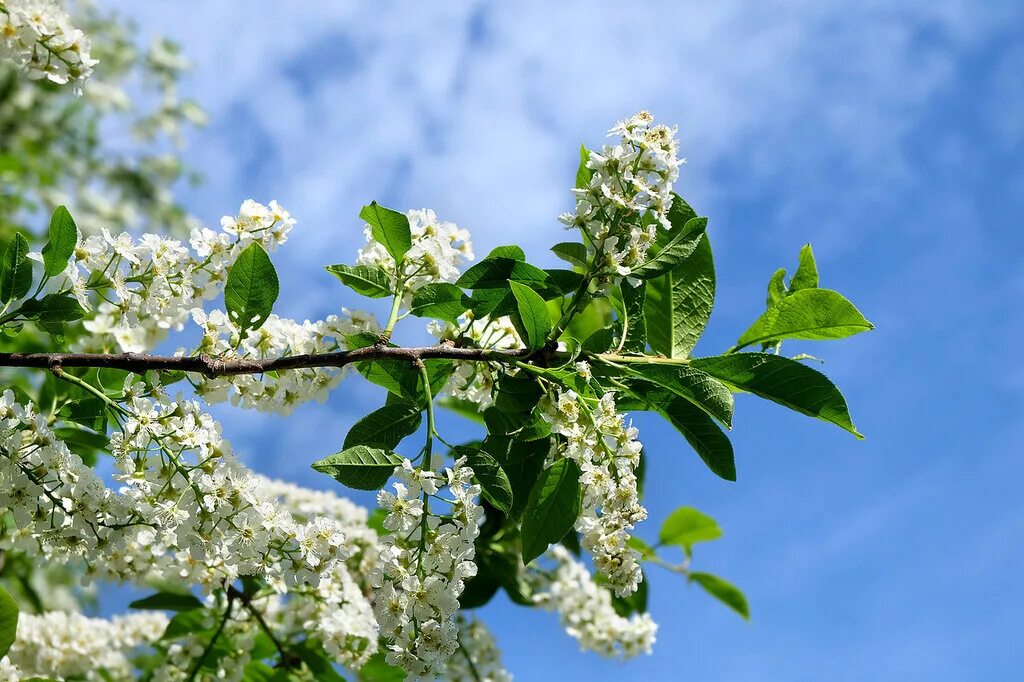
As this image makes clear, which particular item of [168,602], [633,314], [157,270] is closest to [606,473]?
[633,314]

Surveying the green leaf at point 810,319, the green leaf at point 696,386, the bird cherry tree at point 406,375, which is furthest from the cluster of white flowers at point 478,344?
the green leaf at point 810,319

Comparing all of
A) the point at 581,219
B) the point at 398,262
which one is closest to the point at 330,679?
the point at 398,262

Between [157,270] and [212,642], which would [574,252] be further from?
[212,642]

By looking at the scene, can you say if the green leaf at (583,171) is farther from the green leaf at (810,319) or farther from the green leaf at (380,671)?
the green leaf at (380,671)

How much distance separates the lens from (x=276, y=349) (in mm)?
1972

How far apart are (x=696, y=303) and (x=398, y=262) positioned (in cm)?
64

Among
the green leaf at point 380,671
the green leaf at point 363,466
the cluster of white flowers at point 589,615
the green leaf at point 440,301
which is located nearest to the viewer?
the green leaf at point 363,466

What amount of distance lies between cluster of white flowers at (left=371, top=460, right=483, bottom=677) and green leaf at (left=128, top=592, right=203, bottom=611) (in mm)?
1542

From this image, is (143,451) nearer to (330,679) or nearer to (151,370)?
(151,370)

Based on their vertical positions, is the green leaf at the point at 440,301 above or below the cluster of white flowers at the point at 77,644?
above

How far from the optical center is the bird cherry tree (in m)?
1.69

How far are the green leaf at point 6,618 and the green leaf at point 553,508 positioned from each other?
1.05 metres

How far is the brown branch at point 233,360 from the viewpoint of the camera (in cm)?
168

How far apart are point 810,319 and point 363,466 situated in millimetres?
915
